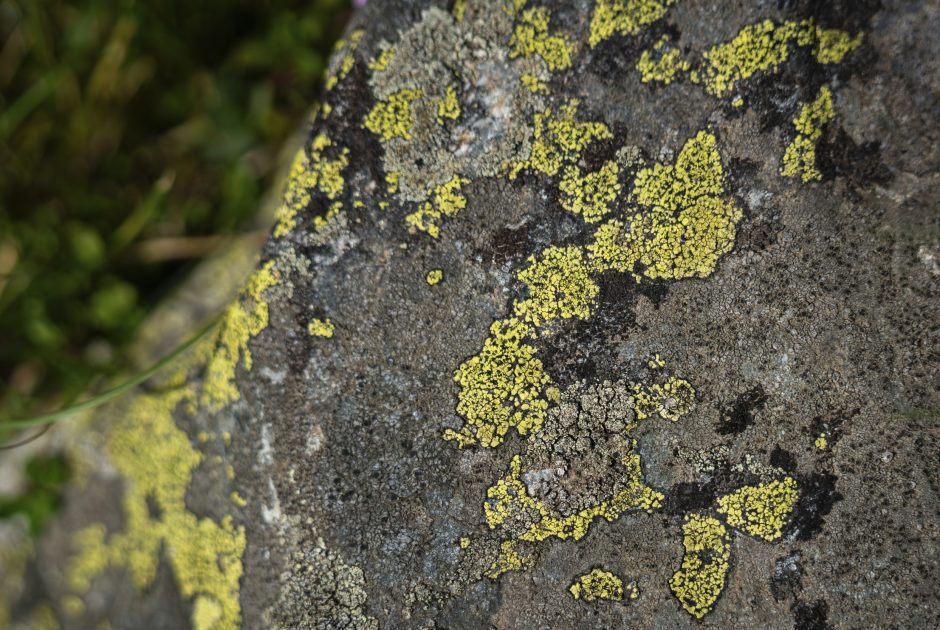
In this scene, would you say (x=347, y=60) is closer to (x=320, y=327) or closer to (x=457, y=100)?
(x=457, y=100)

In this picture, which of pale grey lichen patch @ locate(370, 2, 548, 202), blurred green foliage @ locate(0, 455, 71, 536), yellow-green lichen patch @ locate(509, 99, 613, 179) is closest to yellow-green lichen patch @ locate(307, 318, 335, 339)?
pale grey lichen patch @ locate(370, 2, 548, 202)

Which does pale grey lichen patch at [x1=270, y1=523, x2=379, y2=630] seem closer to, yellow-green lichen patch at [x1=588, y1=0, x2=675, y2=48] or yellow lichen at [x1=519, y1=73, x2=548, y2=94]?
yellow lichen at [x1=519, y1=73, x2=548, y2=94]

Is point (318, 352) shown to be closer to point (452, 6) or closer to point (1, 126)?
point (452, 6)

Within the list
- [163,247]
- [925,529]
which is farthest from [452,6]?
[163,247]

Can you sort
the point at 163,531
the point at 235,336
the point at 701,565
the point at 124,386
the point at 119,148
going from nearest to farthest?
the point at 701,565, the point at 235,336, the point at 124,386, the point at 163,531, the point at 119,148

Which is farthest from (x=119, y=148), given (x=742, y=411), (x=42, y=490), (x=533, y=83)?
(x=742, y=411)

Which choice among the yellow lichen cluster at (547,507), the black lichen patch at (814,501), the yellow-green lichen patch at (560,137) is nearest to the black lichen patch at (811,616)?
the black lichen patch at (814,501)
